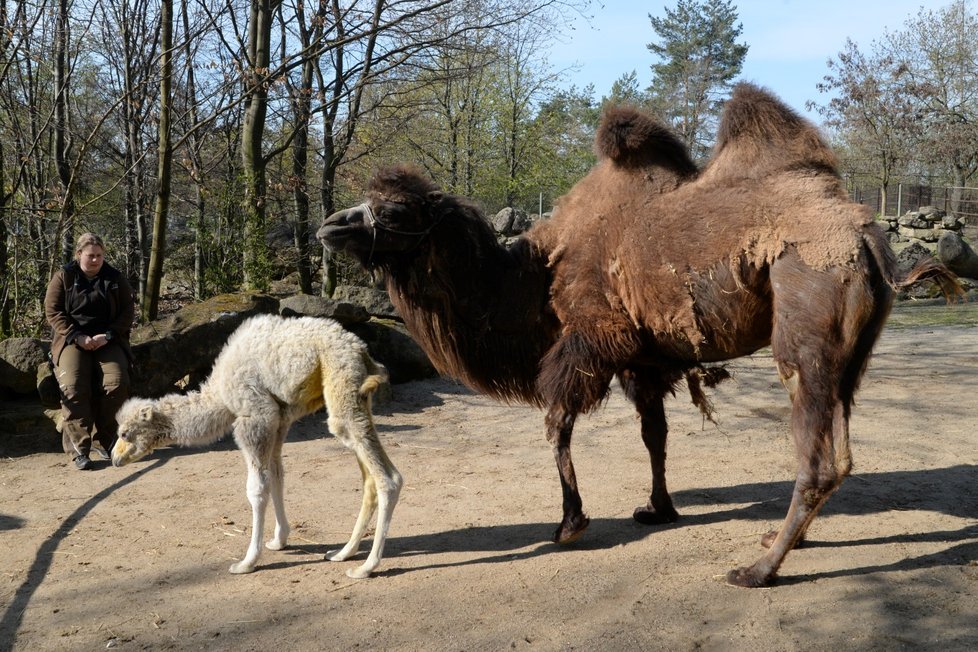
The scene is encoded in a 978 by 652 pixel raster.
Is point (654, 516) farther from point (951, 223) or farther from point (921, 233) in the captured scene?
point (951, 223)

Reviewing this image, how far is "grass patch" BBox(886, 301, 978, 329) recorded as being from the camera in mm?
12768

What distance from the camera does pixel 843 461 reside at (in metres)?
3.98

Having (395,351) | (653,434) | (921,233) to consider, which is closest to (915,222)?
(921,233)

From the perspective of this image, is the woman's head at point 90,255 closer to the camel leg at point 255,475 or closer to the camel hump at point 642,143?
the camel leg at point 255,475

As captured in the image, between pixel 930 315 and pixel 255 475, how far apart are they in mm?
13335

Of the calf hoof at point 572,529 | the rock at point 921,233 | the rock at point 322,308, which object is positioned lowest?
the calf hoof at point 572,529

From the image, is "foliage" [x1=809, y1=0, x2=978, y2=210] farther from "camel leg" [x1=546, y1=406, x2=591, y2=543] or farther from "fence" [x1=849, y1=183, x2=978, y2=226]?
"camel leg" [x1=546, y1=406, x2=591, y2=543]

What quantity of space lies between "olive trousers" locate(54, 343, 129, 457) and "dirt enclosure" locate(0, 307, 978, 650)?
0.34m

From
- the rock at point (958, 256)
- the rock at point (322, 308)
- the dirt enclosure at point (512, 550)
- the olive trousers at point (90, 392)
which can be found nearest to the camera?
the dirt enclosure at point (512, 550)

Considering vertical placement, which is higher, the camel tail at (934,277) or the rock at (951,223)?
the rock at (951,223)

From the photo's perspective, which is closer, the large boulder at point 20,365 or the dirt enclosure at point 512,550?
the dirt enclosure at point 512,550

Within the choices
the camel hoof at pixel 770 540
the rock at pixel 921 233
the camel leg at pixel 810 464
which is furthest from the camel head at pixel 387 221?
the rock at pixel 921 233

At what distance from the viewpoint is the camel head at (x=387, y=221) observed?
4574 millimetres

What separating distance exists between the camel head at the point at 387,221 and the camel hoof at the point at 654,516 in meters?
2.25
